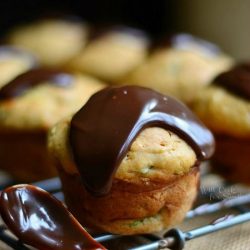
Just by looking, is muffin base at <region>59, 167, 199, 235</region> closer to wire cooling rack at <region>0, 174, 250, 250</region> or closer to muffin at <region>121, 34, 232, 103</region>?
wire cooling rack at <region>0, 174, 250, 250</region>

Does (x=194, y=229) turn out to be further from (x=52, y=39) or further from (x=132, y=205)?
(x=52, y=39)

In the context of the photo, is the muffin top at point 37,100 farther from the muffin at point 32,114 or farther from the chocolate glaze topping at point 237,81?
the chocolate glaze topping at point 237,81

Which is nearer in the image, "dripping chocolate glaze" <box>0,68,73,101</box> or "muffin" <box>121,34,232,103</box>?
"dripping chocolate glaze" <box>0,68,73,101</box>

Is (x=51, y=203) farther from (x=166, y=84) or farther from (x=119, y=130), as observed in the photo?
(x=166, y=84)

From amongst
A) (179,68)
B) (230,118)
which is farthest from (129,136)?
(179,68)

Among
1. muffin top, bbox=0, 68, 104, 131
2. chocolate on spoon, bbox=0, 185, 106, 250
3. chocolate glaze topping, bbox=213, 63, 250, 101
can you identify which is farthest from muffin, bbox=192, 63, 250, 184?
chocolate on spoon, bbox=0, 185, 106, 250

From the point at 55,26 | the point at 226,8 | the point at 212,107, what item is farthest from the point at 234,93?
the point at 226,8
